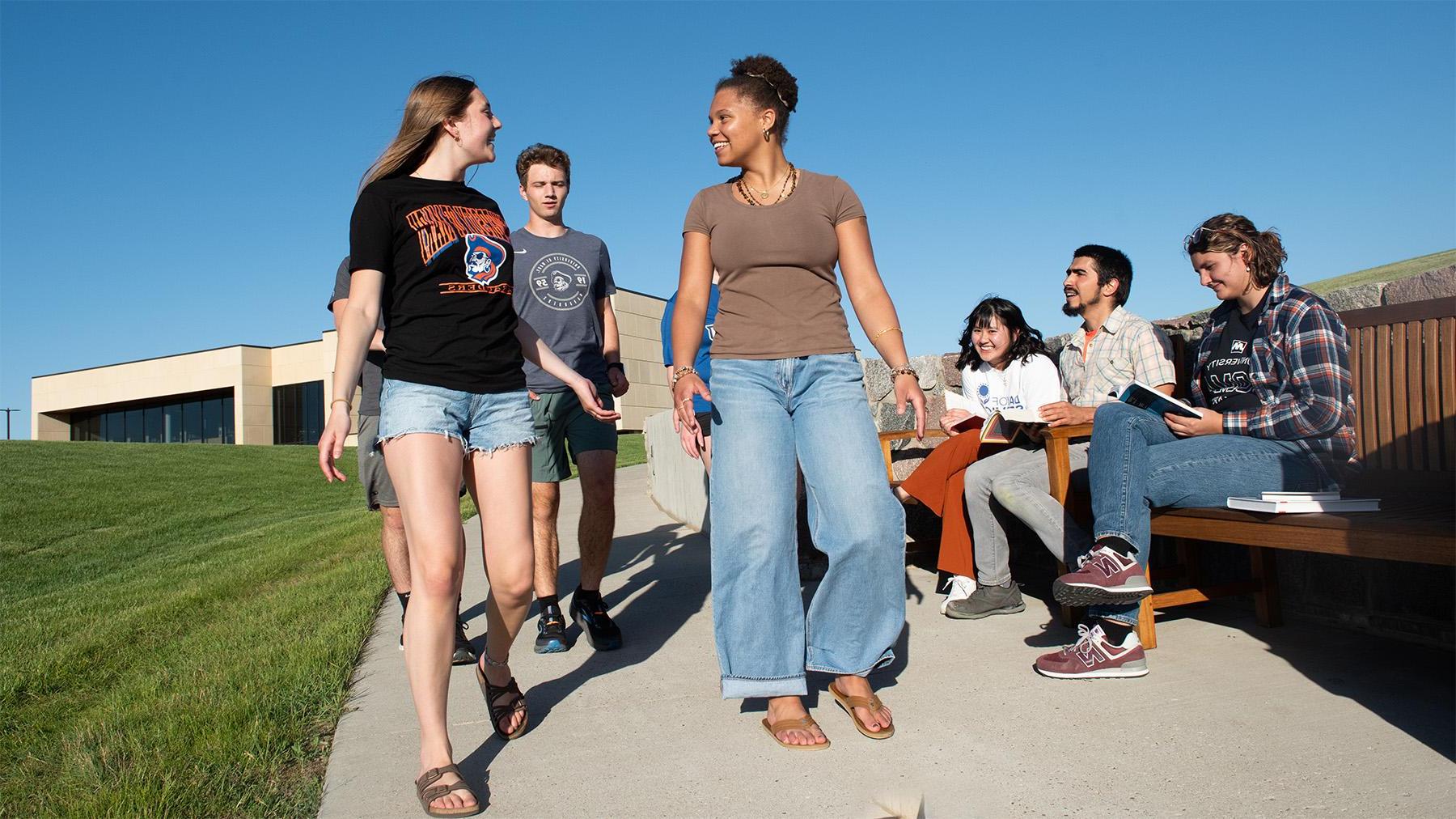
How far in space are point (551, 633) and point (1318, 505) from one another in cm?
285

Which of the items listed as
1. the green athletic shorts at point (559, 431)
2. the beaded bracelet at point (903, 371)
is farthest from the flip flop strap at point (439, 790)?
the green athletic shorts at point (559, 431)

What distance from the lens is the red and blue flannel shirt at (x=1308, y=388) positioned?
10.5 feet

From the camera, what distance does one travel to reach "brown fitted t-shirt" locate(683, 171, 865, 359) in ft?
10.1

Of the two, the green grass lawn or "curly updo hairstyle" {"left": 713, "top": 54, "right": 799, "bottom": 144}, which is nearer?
the green grass lawn

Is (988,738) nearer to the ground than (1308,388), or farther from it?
nearer to the ground

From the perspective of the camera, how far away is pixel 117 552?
12.3m

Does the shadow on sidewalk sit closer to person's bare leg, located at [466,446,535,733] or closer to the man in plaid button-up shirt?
person's bare leg, located at [466,446,535,733]

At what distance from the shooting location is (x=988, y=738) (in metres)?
2.77

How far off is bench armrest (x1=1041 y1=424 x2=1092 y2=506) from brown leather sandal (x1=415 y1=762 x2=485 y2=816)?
8.30ft

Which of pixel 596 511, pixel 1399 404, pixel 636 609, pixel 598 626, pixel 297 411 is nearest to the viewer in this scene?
pixel 1399 404

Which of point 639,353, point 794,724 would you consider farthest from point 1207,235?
point 639,353

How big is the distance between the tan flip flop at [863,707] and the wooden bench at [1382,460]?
1.12 m

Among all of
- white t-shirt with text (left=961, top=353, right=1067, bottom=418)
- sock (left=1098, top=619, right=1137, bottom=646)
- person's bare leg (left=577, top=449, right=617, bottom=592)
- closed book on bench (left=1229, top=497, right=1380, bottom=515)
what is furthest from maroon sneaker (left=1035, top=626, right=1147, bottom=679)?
person's bare leg (left=577, top=449, right=617, bottom=592)

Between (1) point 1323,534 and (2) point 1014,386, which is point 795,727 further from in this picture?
(2) point 1014,386
